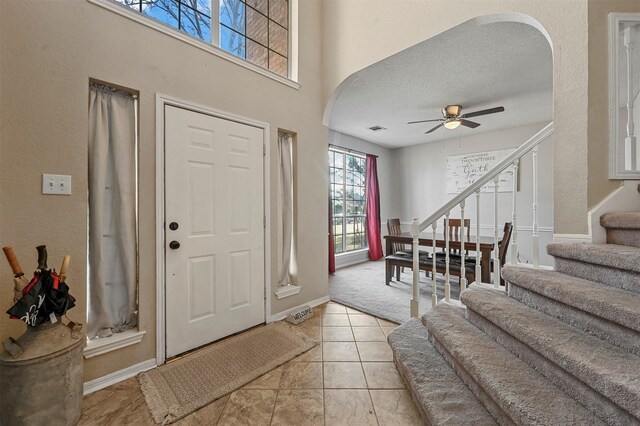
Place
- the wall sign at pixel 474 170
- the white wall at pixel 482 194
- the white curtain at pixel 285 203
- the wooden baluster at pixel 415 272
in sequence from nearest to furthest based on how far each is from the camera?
1. the wooden baluster at pixel 415 272
2. the white curtain at pixel 285 203
3. the white wall at pixel 482 194
4. the wall sign at pixel 474 170

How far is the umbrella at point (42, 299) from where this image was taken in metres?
Result: 1.23

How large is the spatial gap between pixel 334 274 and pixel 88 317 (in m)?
3.33

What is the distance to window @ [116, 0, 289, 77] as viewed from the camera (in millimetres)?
2055

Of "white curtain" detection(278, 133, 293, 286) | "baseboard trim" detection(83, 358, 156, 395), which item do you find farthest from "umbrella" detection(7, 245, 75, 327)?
"white curtain" detection(278, 133, 293, 286)

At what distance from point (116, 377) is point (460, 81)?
4093 mm

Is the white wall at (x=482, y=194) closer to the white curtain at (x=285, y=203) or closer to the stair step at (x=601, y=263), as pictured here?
the stair step at (x=601, y=263)

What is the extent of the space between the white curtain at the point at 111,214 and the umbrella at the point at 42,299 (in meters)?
0.36

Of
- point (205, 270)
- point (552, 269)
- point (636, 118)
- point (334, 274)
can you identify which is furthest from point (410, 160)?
point (205, 270)

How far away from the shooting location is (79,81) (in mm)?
1588

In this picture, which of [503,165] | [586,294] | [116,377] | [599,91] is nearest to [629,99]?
[599,91]

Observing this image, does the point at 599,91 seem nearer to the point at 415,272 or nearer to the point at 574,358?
the point at 574,358

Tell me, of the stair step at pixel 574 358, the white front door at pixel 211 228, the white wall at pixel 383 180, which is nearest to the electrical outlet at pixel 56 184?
the white front door at pixel 211 228

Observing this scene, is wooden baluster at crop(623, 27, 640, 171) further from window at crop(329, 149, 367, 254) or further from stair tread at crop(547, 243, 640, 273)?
window at crop(329, 149, 367, 254)

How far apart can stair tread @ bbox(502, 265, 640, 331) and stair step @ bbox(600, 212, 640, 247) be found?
354 millimetres
